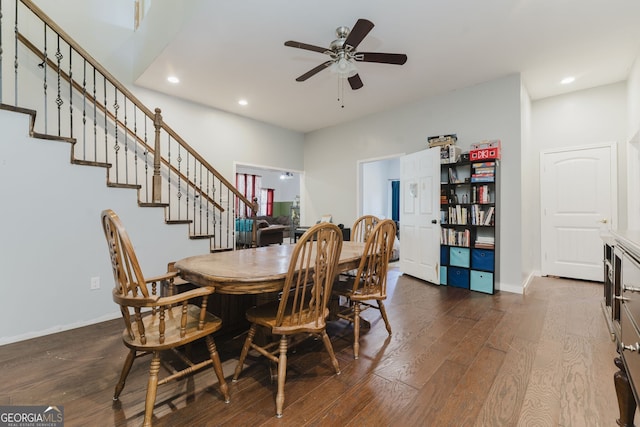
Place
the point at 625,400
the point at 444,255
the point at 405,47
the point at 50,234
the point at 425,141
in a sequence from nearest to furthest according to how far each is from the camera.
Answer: the point at 625,400 → the point at 50,234 → the point at 405,47 → the point at 444,255 → the point at 425,141

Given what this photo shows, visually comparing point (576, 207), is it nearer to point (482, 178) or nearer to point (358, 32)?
point (482, 178)

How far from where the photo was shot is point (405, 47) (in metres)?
2.94

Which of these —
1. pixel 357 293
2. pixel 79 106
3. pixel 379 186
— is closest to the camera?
pixel 357 293

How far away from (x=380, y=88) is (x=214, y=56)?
2211mm

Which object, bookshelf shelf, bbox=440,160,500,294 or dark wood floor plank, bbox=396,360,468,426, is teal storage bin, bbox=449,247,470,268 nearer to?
bookshelf shelf, bbox=440,160,500,294

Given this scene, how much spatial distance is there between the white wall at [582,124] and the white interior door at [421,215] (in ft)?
5.64

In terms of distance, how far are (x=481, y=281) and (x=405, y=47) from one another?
2.95 metres

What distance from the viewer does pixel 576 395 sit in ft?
5.10

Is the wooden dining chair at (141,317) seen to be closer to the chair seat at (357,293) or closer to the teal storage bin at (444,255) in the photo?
the chair seat at (357,293)

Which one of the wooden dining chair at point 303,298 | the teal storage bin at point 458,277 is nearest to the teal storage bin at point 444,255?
the teal storage bin at point 458,277

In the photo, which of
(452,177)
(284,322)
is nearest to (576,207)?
(452,177)

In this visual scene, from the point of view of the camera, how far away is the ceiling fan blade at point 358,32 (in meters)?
2.04

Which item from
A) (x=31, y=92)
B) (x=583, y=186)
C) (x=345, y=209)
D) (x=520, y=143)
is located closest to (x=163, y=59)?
(x=31, y=92)

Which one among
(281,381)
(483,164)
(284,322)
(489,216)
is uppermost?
(483,164)
